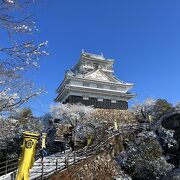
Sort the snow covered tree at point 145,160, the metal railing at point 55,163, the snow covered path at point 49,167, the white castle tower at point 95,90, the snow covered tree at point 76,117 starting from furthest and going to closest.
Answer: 1. the white castle tower at point 95,90
2. the snow covered tree at point 76,117
3. the snow covered tree at point 145,160
4. the metal railing at point 55,163
5. the snow covered path at point 49,167

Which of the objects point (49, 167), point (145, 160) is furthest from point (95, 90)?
point (49, 167)

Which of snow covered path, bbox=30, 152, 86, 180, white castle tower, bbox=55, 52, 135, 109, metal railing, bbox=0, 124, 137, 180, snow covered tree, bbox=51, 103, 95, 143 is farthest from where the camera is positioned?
white castle tower, bbox=55, 52, 135, 109

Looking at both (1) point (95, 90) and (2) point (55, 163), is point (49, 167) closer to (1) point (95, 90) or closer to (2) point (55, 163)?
(2) point (55, 163)

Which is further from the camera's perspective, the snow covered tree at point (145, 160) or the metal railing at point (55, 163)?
the snow covered tree at point (145, 160)

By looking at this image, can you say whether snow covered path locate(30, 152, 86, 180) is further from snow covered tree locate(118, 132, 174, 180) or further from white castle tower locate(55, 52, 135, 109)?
white castle tower locate(55, 52, 135, 109)

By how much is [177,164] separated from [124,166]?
12595 mm

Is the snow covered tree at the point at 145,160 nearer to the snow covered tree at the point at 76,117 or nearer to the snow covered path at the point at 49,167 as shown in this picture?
the snow covered path at the point at 49,167

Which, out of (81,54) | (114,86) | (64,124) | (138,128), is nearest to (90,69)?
(81,54)

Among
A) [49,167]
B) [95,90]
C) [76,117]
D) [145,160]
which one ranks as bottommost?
[49,167]

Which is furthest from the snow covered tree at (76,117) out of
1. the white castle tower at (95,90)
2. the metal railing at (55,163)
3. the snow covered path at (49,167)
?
the snow covered path at (49,167)

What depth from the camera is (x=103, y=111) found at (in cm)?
3516

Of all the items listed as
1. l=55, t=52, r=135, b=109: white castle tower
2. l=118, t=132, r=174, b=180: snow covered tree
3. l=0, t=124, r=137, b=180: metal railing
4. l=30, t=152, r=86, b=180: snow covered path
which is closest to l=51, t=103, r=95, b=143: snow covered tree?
l=0, t=124, r=137, b=180: metal railing

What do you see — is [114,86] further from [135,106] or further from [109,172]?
[109,172]

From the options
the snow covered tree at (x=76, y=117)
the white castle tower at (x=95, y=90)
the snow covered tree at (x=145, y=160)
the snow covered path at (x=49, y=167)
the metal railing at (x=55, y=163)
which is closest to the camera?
the snow covered path at (x=49, y=167)
